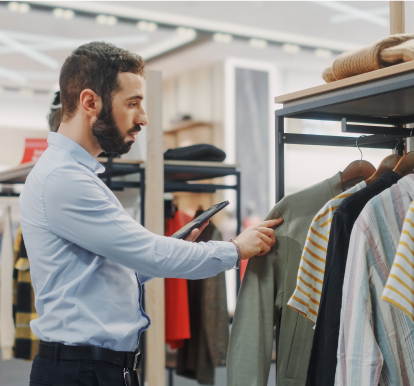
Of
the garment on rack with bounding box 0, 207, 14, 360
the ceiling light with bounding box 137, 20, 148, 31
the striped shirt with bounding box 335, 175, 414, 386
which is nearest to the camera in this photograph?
the striped shirt with bounding box 335, 175, 414, 386

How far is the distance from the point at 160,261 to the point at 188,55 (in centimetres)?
587

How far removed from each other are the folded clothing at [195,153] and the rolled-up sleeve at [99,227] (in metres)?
1.51

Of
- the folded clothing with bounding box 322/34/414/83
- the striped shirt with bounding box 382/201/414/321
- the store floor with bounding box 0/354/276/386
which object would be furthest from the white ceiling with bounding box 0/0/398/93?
the striped shirt with bounding box 382/201/414/321

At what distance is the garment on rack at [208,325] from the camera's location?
9.77 feet

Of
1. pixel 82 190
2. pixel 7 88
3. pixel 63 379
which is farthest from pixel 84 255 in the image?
pixel 7 88

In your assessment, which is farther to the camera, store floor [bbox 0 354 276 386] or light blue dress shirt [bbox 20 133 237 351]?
store floor [bbox 0 354 276 386]

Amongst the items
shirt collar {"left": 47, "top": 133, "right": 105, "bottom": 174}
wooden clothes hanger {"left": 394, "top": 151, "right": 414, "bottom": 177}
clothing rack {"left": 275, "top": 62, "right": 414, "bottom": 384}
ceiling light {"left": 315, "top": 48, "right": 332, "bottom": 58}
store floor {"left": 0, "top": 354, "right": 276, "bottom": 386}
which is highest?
ceiling light {"left": 315, "top": 48, "right": 332, "bottom": 58}

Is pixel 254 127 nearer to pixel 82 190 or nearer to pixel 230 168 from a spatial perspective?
pixel 230 168

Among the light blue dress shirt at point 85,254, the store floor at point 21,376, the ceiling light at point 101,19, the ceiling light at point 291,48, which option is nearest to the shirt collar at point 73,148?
the light blue dress shirt at point 85,254

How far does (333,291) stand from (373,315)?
0.33 ft

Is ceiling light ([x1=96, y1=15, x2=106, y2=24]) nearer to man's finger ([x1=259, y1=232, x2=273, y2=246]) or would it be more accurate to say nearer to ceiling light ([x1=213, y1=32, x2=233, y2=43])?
ceiling light ([x1=213, y1=32, x2=233, y2=43])

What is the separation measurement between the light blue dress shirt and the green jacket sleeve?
0.09 m

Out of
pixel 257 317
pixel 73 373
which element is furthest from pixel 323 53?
pixel 73 373

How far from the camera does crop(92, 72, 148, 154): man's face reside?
1391 millimetres
